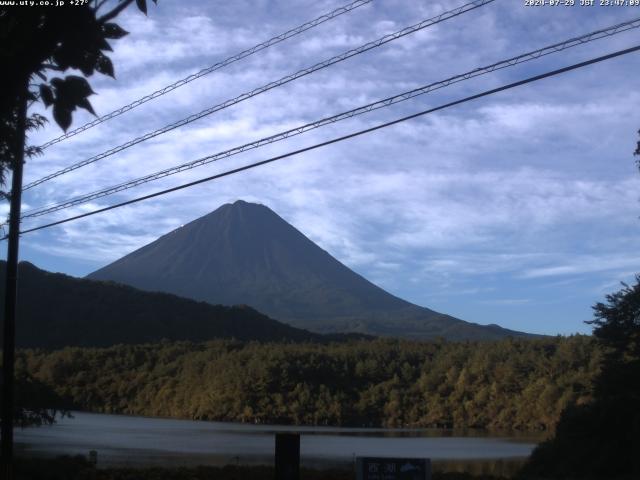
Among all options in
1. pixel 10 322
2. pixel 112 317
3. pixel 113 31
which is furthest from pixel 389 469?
pixel 112 317

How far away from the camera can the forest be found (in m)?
56.0

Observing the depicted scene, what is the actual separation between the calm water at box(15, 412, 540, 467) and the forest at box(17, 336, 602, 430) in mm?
9647

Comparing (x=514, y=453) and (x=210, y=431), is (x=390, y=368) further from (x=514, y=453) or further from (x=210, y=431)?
(x=514, y=453)

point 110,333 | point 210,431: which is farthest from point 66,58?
point 110,333

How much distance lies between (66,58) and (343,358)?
6333 cm

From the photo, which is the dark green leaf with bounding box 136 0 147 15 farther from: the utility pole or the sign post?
the utility pole

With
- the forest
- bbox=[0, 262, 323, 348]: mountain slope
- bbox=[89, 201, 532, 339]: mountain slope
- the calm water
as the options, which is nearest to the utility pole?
the calm water

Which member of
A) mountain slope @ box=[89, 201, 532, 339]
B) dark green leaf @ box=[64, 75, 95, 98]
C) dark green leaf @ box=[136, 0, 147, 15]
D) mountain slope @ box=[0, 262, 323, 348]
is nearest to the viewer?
dark green leaf @ box=[64, 75, 95, 98]

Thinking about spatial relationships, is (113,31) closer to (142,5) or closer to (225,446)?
(142,5)

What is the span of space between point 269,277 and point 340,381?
108 metres

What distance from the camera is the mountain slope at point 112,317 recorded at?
85.9 metres

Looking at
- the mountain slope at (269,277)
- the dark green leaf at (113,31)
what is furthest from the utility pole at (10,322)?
the mountain slope at (269,277)

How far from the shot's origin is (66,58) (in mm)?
4402

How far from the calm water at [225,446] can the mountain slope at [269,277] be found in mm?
101757
